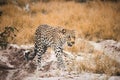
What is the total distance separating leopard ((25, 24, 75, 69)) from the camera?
5.33 meters

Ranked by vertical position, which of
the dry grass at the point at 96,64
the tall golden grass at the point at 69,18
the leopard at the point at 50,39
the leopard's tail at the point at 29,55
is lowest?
→ the dry grass at the point at 96,64

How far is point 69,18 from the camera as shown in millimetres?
5625

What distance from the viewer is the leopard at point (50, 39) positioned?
5.33 m

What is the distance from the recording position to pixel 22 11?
18.9 ft

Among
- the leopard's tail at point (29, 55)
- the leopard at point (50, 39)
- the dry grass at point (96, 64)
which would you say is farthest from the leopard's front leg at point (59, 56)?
the leopard's tail at point (29, 55)

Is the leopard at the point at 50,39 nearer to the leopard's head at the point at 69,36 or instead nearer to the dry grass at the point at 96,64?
the leopard's head at the point at 69,36

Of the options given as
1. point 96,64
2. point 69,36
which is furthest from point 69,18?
point 96,64

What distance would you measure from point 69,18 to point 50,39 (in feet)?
1.73

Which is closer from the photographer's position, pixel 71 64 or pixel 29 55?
pixel 71 64

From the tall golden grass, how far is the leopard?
10cm

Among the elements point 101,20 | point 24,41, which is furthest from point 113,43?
point 24,41

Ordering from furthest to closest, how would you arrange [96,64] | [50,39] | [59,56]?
[50,39]
[59,56]
[96,64]

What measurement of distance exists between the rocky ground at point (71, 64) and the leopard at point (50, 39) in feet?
0.26

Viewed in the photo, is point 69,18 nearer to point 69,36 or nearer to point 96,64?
point 69,36
